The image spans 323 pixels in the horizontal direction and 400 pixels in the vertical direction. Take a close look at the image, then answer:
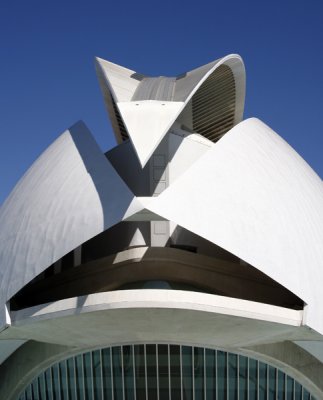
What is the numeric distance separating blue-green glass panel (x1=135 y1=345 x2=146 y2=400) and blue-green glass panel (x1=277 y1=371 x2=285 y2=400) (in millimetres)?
3736

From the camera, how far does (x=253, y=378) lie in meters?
18.6

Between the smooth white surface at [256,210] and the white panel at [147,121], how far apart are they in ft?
3.19

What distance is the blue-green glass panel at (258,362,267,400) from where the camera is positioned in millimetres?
18531

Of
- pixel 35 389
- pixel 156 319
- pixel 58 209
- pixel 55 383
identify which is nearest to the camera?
pixel 156 319

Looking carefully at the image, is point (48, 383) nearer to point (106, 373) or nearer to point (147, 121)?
point (106, 373)

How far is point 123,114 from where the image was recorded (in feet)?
50.5

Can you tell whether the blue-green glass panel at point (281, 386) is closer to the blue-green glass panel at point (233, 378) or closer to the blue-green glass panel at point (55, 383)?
the blue-green glass panel at point (233, 378)

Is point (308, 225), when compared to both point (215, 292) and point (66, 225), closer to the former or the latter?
point (215, 292)

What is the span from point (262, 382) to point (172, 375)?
253 cm

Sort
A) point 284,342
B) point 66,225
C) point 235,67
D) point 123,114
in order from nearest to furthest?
point 66,225
point 123,114
point 284,342
point 235,67

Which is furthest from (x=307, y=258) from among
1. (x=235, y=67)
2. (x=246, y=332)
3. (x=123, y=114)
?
(x=235, y=67)

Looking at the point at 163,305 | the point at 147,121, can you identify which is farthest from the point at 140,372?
the point at 147,121

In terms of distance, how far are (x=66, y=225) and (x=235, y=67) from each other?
11631mm

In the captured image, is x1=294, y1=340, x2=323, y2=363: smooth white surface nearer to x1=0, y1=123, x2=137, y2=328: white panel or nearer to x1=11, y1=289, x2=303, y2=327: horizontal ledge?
x1=11, y1=289, x2=303, y2=327: horizontal ledge
